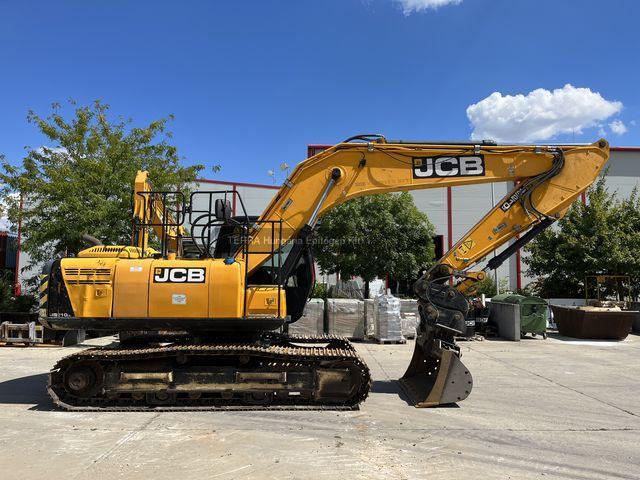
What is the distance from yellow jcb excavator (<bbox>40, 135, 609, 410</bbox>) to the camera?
22.4ft

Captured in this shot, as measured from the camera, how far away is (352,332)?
15305 mm

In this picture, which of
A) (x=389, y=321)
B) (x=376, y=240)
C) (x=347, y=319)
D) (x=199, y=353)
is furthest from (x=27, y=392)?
(x=376, y=240)

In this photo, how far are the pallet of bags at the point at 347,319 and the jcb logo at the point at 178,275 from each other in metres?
8.88

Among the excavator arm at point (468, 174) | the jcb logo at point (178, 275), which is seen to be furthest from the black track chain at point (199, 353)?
the excavator arm at point (468, 174)

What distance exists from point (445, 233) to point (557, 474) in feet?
84.9

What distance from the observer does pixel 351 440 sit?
218 inches

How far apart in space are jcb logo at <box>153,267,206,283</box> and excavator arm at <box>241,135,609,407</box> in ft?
4.77

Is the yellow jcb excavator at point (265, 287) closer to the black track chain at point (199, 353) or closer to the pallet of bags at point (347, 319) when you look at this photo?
the black track chain at point (199, 353)

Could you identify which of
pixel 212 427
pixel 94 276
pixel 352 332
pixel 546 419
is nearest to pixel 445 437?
pixel 546 419

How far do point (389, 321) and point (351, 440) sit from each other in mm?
9241

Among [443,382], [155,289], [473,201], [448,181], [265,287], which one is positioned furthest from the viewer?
[473,201]

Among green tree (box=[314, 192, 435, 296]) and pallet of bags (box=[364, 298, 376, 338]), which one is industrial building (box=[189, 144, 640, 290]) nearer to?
green tree (box=[314, 192, 435, 296])

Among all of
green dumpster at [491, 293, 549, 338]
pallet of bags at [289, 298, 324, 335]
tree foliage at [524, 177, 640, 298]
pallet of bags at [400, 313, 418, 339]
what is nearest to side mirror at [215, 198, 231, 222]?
pallet of bags at [289, 298, 324, 335]

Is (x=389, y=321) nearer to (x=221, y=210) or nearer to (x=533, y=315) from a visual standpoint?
(x=533, y=315)
